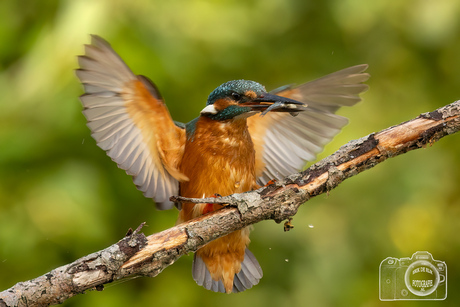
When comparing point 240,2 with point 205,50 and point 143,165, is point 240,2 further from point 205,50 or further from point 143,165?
point 143,165

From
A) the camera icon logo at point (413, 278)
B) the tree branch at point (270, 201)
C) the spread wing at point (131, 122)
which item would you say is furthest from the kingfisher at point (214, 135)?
the camera icon logo at point (413, 278)

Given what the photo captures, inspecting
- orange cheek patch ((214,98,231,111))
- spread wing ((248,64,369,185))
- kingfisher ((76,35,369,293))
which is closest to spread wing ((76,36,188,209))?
kingfisher ((76,35,369,293))

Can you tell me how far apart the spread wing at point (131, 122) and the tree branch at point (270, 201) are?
52cm

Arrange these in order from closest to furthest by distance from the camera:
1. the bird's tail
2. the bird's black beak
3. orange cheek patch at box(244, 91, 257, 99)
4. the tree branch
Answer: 1. the tree branch
2. the bird's black beak
3. orange cheek patch at box(244, 91, 257, 99)
4. the bird's tail

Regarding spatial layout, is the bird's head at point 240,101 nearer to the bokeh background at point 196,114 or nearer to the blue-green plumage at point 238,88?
the blue-green plumage at point 238,88

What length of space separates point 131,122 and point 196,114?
867 mm

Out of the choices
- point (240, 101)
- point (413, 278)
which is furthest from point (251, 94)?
point (413, 278)

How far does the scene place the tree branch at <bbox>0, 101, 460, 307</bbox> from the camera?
222 centimetres

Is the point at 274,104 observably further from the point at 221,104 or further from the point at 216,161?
the point at 216,161

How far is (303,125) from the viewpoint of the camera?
317 cm

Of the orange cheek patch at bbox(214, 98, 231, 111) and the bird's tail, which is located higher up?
the orange cheek patch at bbox(214, 98, 231, 111)

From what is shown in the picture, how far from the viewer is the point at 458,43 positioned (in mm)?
3729

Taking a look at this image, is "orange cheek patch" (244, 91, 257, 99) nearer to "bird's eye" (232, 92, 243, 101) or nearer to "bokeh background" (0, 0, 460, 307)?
"bird's eye" (232, 92, 243, 101)

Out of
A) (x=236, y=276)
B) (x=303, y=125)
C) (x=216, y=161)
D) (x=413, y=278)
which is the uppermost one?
(x=303, y=125)
